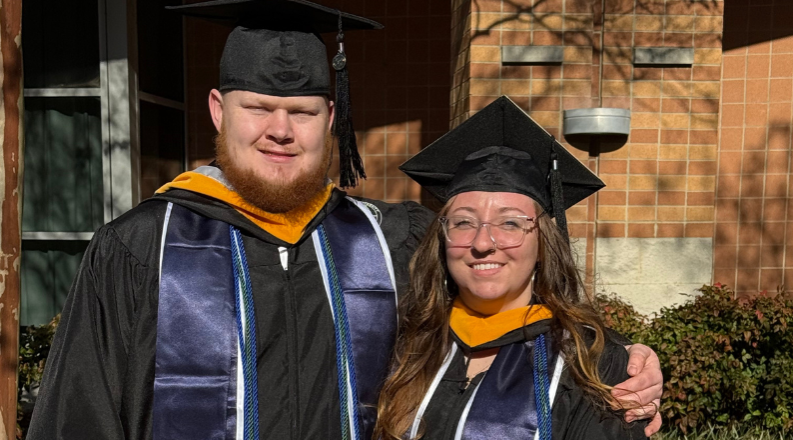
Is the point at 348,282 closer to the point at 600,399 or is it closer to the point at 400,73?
the point at 600,399

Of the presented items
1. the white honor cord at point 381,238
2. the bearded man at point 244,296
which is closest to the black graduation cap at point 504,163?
the white honor cord at point 381,238

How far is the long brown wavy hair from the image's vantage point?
1.90 meters

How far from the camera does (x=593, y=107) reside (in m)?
4.59

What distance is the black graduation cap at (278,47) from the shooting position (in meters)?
2.15

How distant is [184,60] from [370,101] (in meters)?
1.65

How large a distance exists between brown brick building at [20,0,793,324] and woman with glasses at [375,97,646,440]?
93.1 inches

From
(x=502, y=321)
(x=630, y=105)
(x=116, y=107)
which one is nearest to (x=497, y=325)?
(x=502, y=321)

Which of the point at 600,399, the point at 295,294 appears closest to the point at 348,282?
the point at 295,294

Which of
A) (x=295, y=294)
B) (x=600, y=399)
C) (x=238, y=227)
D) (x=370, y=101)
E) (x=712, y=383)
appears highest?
(x=370, y=101)

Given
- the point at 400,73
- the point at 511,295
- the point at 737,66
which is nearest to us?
the point at 511,295

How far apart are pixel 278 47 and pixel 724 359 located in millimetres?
3293

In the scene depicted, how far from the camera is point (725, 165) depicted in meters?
5.41

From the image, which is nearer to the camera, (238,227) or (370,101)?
(238,227)

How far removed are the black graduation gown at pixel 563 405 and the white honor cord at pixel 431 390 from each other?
0.01 metres
